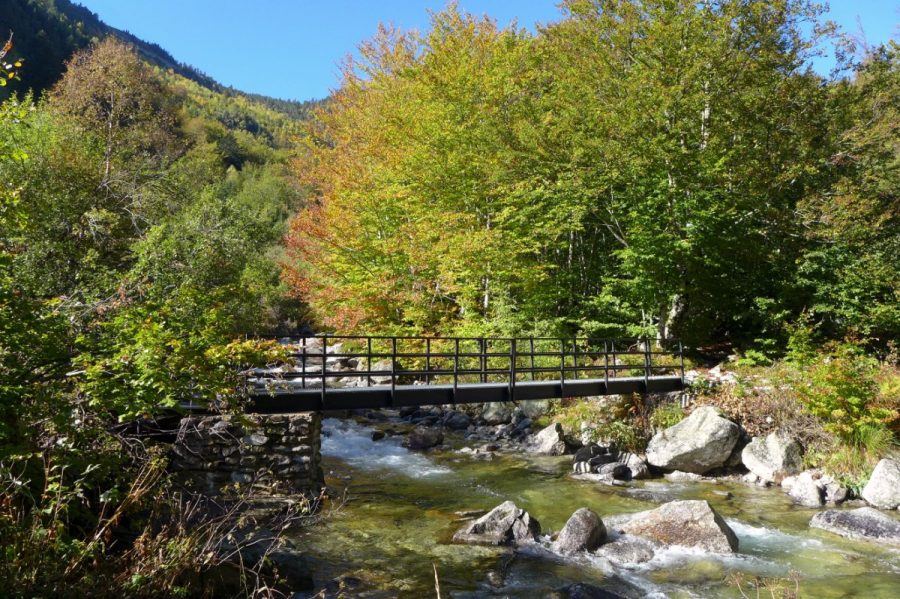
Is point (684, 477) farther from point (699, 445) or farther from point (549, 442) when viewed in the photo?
point (549, 442)

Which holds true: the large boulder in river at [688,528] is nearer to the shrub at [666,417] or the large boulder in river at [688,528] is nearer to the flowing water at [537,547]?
the flowing water at [537,547]

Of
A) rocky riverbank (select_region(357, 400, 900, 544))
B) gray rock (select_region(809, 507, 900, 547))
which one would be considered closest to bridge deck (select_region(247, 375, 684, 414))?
rocky riverbank (select_region(357, 400, 900, 544))

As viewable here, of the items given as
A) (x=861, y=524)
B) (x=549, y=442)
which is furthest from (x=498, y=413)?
(x=861, y=524)

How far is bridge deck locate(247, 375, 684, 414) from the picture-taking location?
1021 centimetres

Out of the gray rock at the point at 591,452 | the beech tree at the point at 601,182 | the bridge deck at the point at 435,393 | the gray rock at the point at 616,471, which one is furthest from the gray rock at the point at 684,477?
the beech tree at the point at 601,182

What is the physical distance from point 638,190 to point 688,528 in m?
11.3

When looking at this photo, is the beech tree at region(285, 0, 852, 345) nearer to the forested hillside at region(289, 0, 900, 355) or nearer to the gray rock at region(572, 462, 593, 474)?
the forested hillside at region(289, 0, 900, 355)

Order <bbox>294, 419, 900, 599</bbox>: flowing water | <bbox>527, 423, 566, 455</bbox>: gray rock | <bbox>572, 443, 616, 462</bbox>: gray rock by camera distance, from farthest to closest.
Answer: <bbox>527, 423, 566, 455</bbox>: gray rock
<bbox>572, 443, 616, 462</bbox>: gray rock
<bbox>294, 419, 900, 599</bbox>: flowing water

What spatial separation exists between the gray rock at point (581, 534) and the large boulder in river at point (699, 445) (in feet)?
15.3

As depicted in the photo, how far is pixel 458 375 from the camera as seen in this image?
50.4ft

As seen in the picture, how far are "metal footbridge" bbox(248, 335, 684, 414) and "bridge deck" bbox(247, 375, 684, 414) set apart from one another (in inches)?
0.7

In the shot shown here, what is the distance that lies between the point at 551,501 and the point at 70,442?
26.8ft

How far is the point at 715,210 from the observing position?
16391 millimetres

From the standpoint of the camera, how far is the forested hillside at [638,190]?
16578 mm
